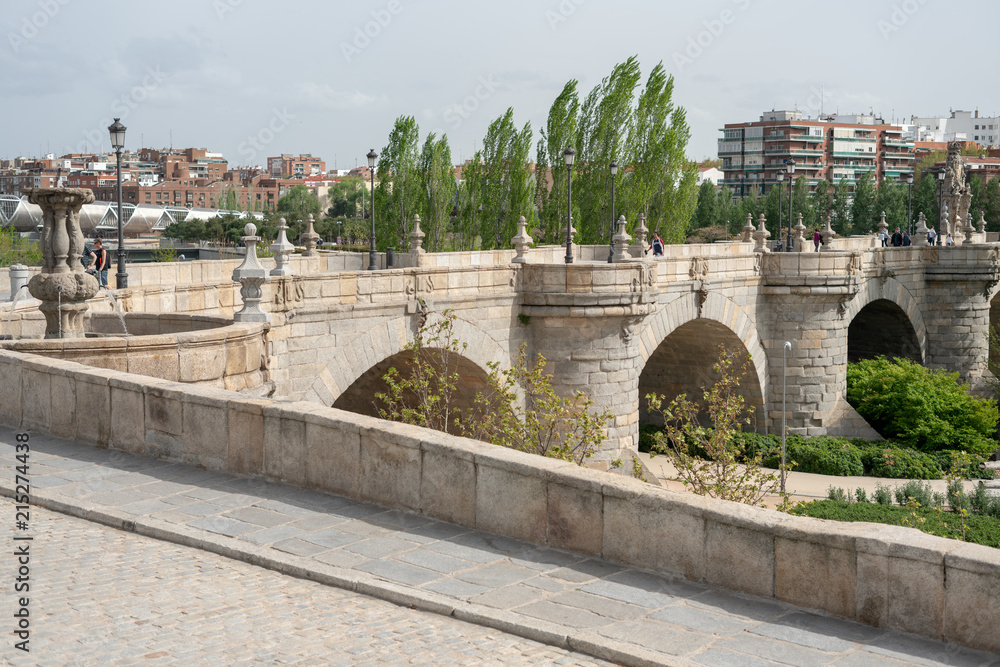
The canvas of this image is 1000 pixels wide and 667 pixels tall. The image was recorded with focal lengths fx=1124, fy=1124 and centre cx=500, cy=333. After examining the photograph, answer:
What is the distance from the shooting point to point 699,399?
1175 inches

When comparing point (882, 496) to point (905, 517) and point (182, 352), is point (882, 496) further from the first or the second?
point (182, 352)

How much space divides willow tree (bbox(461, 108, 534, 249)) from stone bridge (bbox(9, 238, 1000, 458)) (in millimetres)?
7511

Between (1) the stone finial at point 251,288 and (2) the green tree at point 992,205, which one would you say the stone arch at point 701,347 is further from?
(2) the green tree at point 992,205

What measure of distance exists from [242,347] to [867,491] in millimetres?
20082

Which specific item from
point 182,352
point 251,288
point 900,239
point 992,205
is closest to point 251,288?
point 251,288

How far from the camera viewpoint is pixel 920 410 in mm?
31875

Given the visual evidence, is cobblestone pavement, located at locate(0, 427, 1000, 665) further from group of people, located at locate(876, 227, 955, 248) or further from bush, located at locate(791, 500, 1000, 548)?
group of people, located at locate(876, 227, 955, 248)

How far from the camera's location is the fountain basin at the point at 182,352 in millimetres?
9547

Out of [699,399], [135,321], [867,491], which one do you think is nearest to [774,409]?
[699,399]

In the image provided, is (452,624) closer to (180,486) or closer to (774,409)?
(180,486)

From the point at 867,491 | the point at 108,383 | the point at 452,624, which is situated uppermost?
the point at 108,383

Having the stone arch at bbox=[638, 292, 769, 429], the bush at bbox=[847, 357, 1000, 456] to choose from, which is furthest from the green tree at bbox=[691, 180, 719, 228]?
the stone arch at bbox=[638, 292, 769, 429]

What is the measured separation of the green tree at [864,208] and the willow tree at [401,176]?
45.1 metres

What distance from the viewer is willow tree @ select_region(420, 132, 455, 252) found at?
4031cm
